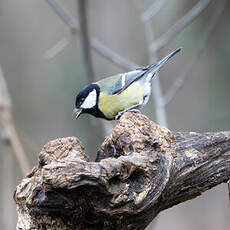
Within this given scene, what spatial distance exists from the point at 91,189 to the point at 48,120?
4.05 metres

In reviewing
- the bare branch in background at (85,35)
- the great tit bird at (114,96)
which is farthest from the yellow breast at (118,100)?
the bare branch in background at (85,35)

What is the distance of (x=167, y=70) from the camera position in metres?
4.98

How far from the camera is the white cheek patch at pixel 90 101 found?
2.47 meters

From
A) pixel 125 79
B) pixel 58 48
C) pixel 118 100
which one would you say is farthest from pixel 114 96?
pixel 58 48

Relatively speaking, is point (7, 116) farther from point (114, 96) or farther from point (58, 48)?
point (58, 48)

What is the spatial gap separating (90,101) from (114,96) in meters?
0.14

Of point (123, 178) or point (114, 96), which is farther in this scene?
point (114, 96)

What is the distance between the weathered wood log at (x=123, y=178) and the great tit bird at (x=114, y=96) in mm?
860

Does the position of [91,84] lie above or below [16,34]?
below

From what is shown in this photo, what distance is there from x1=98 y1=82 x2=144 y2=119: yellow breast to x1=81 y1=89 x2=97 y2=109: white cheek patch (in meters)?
0.03

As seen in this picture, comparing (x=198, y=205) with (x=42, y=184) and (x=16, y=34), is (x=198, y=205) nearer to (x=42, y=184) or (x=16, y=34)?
(x=16, y=34)

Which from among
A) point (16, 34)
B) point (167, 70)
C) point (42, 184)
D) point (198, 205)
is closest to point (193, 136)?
point (42, 184)

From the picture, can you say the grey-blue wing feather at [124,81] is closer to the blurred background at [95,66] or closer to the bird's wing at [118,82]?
the bird's wing at [118,82]

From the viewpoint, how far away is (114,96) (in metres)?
2.53
